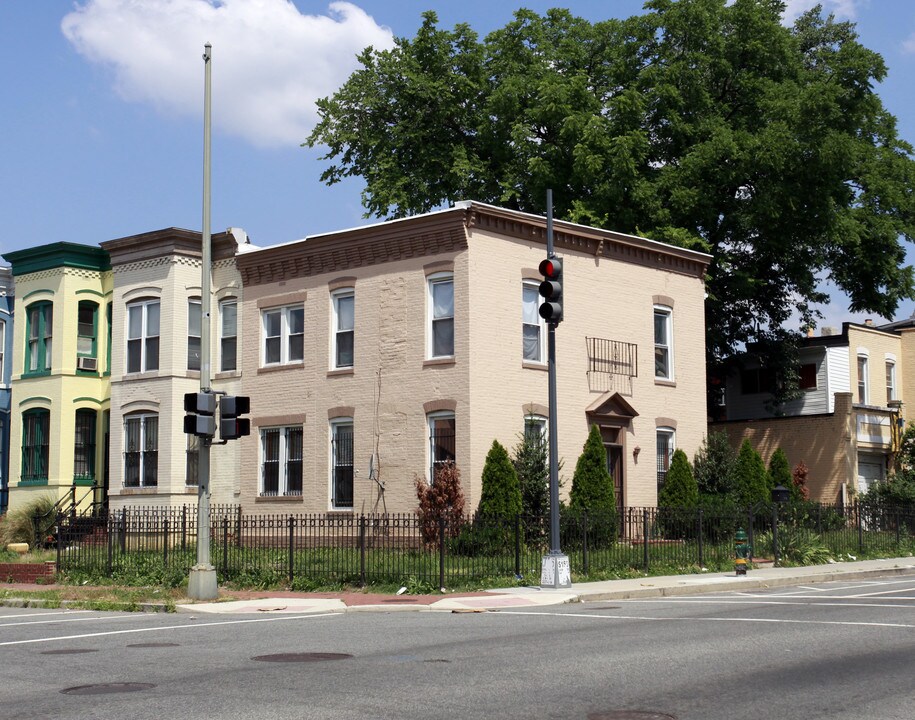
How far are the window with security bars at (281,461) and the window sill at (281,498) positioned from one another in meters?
0.14

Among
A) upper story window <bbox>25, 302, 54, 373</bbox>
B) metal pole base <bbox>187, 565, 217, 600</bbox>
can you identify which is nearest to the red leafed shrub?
metal pole base <bbox>187, 565, 217, 600</bbox>

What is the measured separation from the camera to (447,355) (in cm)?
3033

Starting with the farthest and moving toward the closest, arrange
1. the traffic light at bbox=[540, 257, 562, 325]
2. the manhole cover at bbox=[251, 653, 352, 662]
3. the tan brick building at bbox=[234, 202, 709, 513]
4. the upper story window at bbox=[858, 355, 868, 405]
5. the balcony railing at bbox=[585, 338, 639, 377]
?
the upper story window at bbox=[858, 355, 868, 405], the balcony railing at bbox=[585, 338, 639, 377], the tan brick building at bbox=[234, 202, 709, 513], the traffic light at bbox=[540, 257, 562, 325], the manhole cover at bbox=[251, 653, 352, 662]

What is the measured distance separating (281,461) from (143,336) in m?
5.82

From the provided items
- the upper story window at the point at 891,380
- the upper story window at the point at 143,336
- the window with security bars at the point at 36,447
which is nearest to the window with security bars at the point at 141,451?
the upper story window at the point at 143,336

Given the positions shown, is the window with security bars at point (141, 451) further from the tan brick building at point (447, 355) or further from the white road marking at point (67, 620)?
the white road marking at point (67, 620)

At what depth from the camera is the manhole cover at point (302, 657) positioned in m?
13.0

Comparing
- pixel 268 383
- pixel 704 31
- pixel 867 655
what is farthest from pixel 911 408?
pixel 867 655

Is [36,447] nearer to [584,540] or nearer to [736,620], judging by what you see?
[584,540]

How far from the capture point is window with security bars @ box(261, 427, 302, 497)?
3331cm

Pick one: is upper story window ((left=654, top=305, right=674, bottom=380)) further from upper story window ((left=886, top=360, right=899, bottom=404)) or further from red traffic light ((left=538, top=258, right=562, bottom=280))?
upper story window ((left=886, top=360, right=899, bottom=404))

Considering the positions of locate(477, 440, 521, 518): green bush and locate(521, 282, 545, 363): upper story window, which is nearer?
locate(477, 440, 521, 518): green bush

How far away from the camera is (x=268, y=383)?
34.0 metres

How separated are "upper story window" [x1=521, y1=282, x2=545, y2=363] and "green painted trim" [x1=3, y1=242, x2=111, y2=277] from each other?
13581 mm
